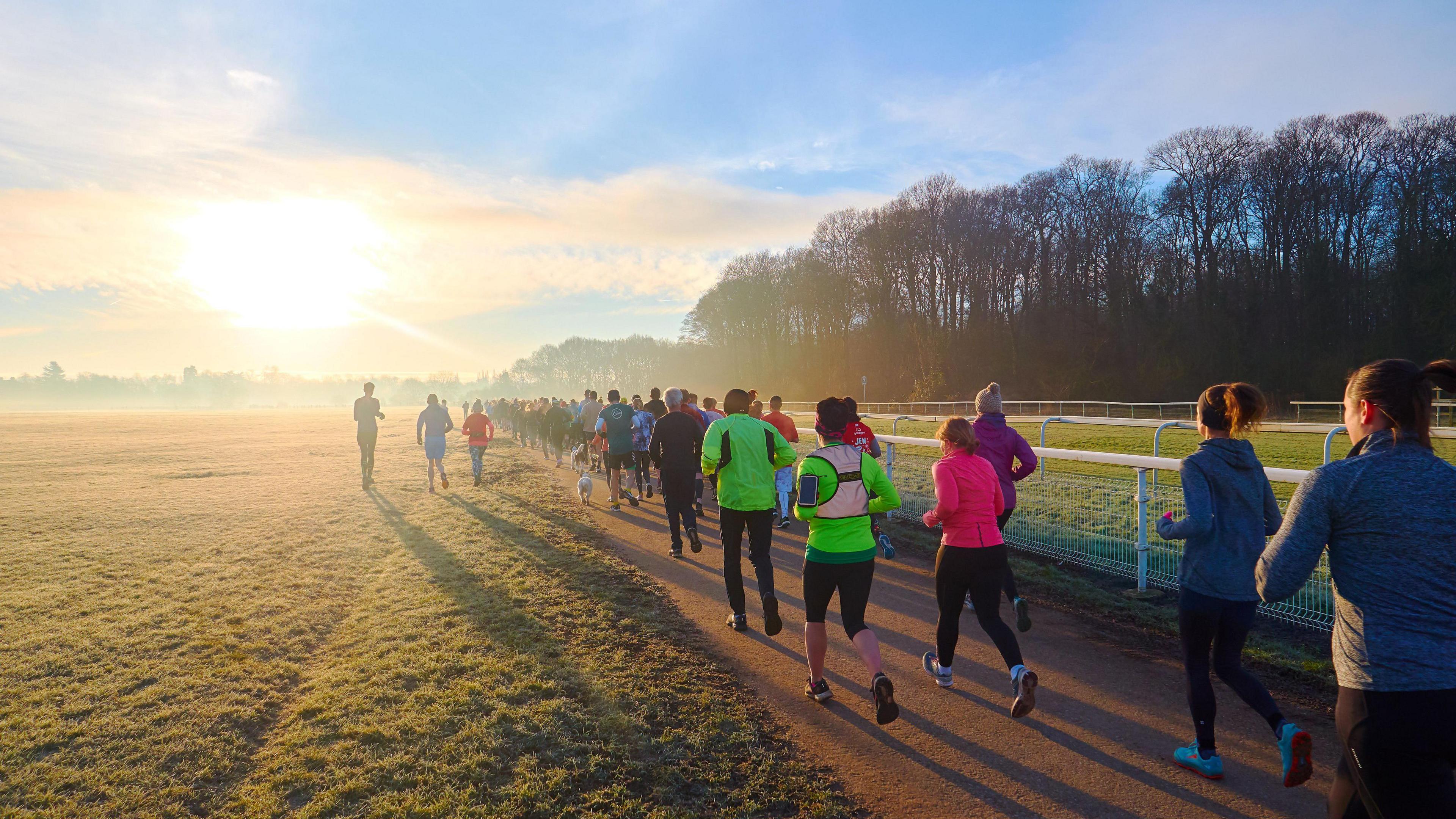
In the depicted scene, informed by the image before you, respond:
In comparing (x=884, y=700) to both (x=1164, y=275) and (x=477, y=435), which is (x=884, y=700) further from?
(x=1164, y=275)

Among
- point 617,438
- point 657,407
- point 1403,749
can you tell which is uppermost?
point 657,407

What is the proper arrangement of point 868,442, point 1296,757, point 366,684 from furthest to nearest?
point 868,442
point 366,684
point 1296,757

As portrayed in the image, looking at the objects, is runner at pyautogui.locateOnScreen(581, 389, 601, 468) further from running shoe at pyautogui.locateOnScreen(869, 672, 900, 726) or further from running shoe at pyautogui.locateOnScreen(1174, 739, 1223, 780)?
running shoe at pyautogui.locateOnScreen(1174, 739, 1223, 780)

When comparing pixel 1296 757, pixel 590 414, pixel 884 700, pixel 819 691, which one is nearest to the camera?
pixel 1296 757

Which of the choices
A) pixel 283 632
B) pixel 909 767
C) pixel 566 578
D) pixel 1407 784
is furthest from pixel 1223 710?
pixel 283 632

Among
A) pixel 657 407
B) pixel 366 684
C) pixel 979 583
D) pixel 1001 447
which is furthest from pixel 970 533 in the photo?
pixel 657 407

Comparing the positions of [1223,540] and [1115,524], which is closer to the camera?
[1223,540]

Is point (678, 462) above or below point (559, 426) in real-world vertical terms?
above

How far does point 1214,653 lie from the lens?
3.24 metres

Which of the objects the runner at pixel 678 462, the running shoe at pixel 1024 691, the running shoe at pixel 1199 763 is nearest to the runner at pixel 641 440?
Answer: the runner at pixel 678 462

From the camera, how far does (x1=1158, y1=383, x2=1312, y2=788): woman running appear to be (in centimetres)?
311

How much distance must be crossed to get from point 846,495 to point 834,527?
0.20 meters

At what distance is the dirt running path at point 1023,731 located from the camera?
3.22 meters

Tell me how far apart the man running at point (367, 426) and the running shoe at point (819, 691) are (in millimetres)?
11821
